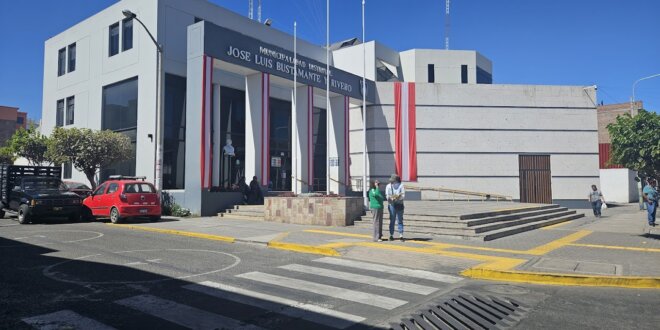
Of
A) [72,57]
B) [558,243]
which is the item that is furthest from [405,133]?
[72,57]

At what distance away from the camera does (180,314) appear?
5.15m

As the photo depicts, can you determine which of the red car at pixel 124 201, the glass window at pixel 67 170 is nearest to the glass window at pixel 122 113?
the glass window at pixel 67 170

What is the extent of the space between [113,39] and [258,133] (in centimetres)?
1251

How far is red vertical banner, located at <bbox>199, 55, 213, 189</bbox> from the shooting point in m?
18.8

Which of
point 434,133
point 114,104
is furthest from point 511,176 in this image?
point 114,104

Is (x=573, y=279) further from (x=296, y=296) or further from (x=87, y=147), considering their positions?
(x=87, y=147)

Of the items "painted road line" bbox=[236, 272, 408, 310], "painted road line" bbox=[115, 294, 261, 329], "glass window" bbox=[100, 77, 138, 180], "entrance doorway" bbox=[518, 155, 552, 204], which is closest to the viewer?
"painted road line" bbox=[115, 294, 261, 329]

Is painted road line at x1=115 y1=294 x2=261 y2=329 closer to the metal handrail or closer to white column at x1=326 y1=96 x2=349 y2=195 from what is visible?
white column at x1=326 y1=96 x2=349 y2=195

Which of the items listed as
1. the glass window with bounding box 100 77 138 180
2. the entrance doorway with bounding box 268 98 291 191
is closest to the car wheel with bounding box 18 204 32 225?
the glass window with bounding box 100 77 138 180

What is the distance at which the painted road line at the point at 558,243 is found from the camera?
10312mm

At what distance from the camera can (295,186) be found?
73.3ft

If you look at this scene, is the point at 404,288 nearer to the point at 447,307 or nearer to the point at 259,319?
the point at 447,307

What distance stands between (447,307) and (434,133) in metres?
24.0

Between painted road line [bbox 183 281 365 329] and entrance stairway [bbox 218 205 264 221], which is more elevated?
entrance stairway [bbox 218 205 264 221]
